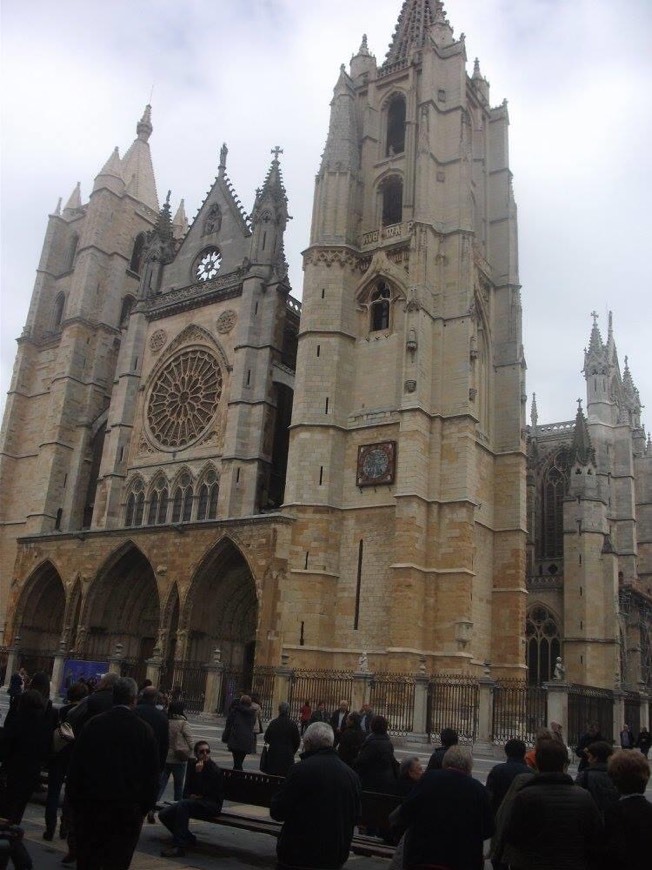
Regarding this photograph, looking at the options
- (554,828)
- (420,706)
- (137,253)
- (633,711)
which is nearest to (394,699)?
(420,706)

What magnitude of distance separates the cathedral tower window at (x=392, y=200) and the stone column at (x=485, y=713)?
17.2 metres

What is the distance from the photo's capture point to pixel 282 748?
27.0 ft

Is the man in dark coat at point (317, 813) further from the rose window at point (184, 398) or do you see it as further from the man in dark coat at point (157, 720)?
the rose window at point (184, 398)

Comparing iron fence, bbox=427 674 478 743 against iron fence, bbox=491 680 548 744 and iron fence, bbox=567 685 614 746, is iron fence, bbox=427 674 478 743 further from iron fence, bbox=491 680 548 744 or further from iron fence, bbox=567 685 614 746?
iron fence, bbox=567 685 614 746

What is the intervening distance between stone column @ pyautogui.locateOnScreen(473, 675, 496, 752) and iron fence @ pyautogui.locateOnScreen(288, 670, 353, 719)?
432cm

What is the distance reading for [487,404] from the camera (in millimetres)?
27391

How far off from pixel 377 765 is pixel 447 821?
3.27 metres

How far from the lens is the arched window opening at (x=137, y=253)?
38938 millimetres

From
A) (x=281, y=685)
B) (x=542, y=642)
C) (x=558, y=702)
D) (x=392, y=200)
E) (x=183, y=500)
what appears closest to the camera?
(x=558, y=702)

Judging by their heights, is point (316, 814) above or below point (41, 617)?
below

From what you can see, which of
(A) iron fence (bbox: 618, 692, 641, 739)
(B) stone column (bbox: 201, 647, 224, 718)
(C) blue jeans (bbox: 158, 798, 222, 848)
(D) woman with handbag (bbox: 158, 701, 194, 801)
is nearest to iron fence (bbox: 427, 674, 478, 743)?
(A) iron fence (bbox: 618, 692, 641, 739)

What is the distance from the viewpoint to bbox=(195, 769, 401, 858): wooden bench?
656cm

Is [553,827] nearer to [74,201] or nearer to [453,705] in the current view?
[453,705]

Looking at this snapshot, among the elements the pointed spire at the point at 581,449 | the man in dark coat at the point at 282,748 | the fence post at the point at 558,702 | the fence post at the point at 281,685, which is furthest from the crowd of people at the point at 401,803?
the pointed spire at the point at 581,449
